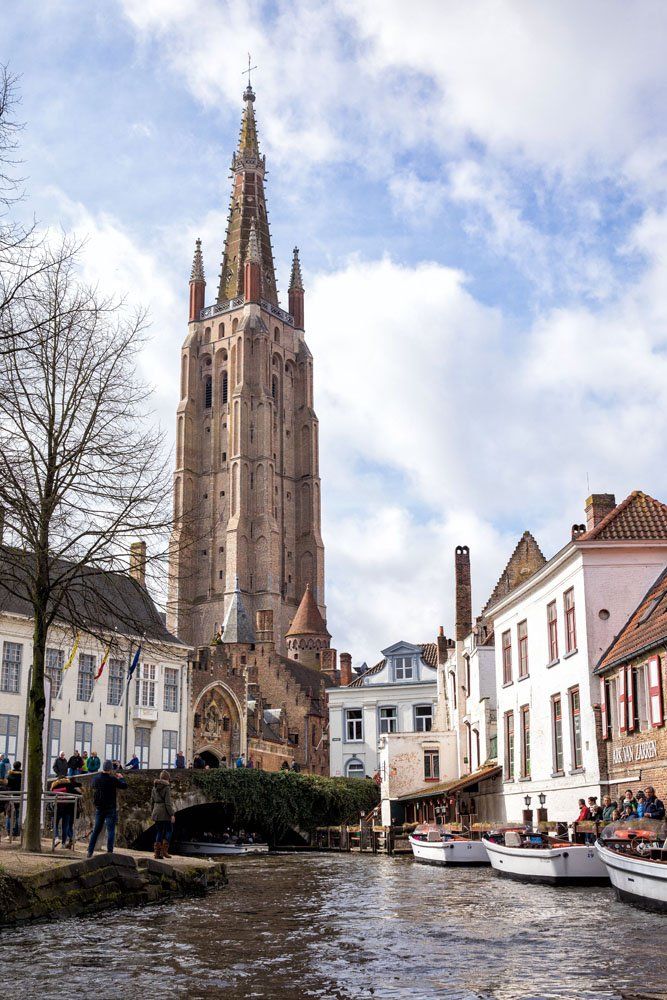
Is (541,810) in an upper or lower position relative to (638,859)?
lower

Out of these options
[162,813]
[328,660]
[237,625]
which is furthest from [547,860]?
[328,660]

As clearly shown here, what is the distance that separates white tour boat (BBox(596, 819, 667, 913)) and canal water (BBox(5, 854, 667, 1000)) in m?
0.31

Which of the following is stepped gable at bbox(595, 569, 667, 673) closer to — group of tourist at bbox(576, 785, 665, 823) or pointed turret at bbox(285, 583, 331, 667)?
group of tourist at bbox(576, 785, 665, 823)

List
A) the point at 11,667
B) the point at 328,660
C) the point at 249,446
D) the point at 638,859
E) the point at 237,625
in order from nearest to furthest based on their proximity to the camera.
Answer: the point at 638,859, the point at 11,667, the point at 237,625, the point at 328,660, the point at 249,446

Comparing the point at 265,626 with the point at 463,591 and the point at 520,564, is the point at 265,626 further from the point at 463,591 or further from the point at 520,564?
the point at 520,564

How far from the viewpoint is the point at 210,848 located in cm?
4562

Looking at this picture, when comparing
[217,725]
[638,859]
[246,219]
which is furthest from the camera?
[246,219]

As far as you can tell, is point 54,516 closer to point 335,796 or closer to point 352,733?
point 335,796

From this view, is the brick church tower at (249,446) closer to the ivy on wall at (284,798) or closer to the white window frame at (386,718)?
the white window frame at (386,718)

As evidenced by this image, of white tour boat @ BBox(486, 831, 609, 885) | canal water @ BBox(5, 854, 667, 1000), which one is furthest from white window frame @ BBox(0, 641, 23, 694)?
white tour boat @ BBox(486, 831, 609, 885)

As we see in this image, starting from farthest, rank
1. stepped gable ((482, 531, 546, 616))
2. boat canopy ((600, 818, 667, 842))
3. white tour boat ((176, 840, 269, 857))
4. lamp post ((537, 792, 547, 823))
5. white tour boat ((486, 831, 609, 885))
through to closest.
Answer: stepped gable ((482, 531, 546, 616))
white tour boat ((176, 840, 269, 857))
lamp post ((537, 792, 547, 823))
white tour boat ((486, 831, 609, 885))
boat canopy ((600, 818, 667, 842))

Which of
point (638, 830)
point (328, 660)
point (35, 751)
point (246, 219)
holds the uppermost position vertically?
point (246, 219)

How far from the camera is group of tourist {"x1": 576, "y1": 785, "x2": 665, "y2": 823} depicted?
19875 millimetres

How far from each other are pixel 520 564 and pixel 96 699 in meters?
19.4
